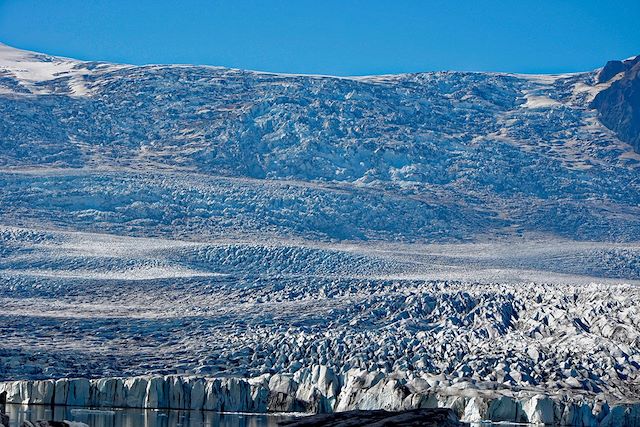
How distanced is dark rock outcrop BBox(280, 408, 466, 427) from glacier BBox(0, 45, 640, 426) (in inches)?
508

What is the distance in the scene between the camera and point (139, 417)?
128 feet

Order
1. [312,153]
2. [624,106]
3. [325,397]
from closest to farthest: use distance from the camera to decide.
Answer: [325,397]
[312,153]
[624,106]

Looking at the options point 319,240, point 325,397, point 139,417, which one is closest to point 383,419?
point 139,417

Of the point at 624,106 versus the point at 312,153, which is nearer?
the point at 312,153

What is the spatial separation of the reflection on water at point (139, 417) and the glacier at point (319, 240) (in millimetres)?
1360

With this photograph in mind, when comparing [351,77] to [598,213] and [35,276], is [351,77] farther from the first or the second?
[35,276]

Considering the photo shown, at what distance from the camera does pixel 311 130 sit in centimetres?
13025

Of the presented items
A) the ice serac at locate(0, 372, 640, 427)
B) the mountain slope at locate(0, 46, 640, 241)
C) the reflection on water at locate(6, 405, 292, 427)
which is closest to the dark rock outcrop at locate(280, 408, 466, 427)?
the reflection on water at locate(6, 405, 292, 427)

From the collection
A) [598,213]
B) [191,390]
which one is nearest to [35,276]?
[191,390]

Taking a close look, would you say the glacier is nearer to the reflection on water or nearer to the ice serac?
the ice serac

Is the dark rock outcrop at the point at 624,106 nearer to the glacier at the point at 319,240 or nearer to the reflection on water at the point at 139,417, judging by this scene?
the glacier at the point at 319,240

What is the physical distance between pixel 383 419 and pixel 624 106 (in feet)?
416

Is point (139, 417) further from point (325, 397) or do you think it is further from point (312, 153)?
point (312, 153)

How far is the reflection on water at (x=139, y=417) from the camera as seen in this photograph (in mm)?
36094
